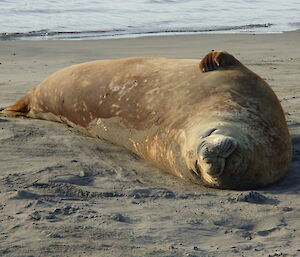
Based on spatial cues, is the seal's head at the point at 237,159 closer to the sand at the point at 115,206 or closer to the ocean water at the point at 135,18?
the sand at the point at 115,206

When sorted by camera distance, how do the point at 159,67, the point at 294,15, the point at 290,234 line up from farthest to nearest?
the point at 294,15 → the point at 159,67 → the point at 290,234

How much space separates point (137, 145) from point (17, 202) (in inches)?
59.3

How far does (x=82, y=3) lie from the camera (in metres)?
18.3

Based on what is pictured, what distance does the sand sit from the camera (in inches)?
139

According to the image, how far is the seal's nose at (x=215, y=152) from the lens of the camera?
4.27 m

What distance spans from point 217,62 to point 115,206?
5.34 ft

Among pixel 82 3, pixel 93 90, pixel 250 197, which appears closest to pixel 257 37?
pixel 82 3

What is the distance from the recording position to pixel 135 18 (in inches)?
642

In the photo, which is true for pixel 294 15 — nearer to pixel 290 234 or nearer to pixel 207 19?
pixel 207 19

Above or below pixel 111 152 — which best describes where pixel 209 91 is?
above

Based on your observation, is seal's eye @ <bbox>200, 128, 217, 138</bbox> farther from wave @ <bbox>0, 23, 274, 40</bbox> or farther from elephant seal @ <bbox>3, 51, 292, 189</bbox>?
wave @ <bbox>0, 23, 274, 40</bbox>

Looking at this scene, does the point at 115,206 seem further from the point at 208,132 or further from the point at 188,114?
the point at 188,114

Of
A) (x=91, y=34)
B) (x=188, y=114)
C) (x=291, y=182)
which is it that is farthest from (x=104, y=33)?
(x=291, y=182)

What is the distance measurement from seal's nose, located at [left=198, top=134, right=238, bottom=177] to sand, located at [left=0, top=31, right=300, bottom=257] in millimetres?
185
